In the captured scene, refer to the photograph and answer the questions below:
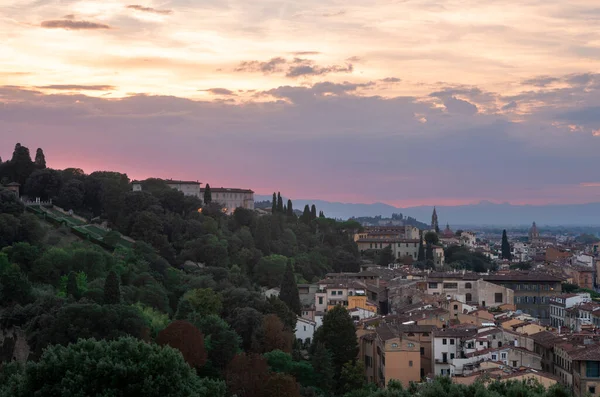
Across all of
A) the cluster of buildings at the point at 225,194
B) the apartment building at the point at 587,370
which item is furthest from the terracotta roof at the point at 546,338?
the cluster of buildings at the point at 225,194

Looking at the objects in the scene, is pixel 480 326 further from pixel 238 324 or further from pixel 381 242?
pixel 381 242

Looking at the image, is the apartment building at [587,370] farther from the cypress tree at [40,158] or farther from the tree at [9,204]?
the cypress tree at [40,158]

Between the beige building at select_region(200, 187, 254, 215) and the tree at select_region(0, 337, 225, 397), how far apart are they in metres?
63.5

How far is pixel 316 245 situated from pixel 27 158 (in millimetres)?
20857

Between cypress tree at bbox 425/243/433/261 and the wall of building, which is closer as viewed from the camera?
the wall of building

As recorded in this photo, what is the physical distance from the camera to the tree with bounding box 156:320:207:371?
1355 inches

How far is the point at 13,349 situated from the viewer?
36.2 metres

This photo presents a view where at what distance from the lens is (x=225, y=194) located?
88500 millimetres

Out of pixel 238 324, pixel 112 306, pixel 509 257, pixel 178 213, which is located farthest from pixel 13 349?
pixel 509 257

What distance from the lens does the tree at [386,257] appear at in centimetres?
8169

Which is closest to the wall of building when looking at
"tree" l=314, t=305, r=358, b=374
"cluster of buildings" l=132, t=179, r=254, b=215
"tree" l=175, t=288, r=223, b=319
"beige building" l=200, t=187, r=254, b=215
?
"tree" l=314, t=305, r=358, b=374

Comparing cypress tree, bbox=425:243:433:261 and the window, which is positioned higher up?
cypress tree, bbox=425:243:433:261

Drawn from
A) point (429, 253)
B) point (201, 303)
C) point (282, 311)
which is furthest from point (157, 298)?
point (429, 253)

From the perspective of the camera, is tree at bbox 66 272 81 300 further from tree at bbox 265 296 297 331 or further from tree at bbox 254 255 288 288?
tree at bbox 254 255 288 288
